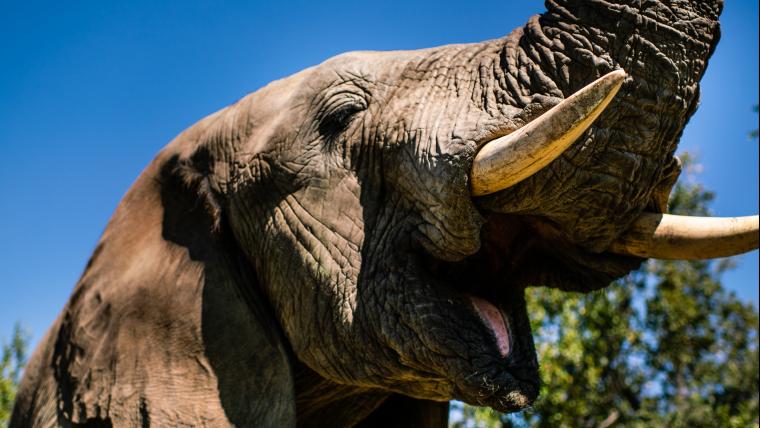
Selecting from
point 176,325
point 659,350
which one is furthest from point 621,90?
point 659,350

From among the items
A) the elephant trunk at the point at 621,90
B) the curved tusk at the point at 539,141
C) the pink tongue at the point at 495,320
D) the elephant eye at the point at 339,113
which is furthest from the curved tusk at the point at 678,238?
the elephant eye at the point at 339,113

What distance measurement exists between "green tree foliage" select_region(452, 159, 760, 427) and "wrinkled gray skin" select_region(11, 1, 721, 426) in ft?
35.1

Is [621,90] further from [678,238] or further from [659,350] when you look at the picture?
[659,350]

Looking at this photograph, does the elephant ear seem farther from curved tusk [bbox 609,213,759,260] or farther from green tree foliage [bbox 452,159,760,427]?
green tree foliage [bbox 452,159,760,427]

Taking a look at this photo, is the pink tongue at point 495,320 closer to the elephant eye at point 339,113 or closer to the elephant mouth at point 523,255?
the elephant mouth at point 523,255

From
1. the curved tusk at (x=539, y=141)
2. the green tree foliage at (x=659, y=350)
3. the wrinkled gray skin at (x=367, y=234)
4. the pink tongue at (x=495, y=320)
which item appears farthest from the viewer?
the green tree foliage at (x=659, y=350)

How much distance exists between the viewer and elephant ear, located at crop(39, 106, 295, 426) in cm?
295

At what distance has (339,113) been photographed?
9.61ft

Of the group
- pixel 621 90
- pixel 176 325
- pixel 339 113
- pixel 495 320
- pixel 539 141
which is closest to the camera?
pixel 539 141

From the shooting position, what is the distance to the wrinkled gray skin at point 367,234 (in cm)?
243

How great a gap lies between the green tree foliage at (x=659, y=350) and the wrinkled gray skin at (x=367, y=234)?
1070cm

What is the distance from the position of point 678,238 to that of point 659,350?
55.3 feet

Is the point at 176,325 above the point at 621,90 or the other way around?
the other way around

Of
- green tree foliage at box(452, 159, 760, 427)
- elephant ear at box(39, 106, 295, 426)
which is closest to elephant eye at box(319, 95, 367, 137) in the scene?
elephant ear at box(39, 106, 295, 426)
